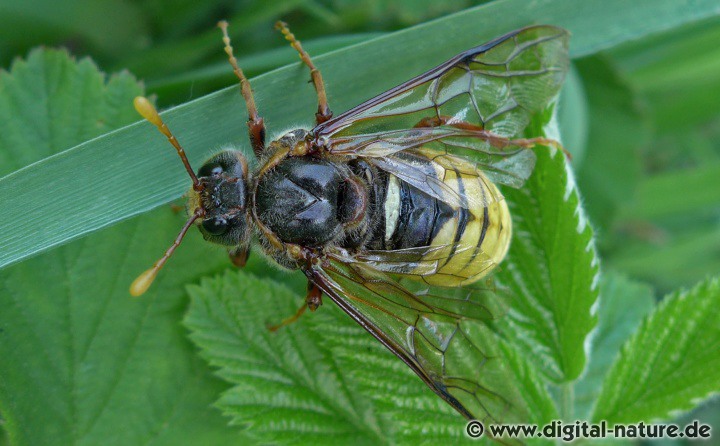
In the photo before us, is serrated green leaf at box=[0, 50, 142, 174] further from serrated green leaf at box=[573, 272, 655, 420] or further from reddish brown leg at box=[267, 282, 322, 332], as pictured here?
serrated green leaf at box=[573, 272, 655, 420]

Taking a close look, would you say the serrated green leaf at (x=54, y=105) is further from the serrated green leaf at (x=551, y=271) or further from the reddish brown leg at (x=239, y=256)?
the serrated green leaf at (x=551, y=271)

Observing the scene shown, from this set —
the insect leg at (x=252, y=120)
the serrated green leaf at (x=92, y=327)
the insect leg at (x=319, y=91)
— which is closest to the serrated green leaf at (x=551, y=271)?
the insect leg at (x=319, y=91)

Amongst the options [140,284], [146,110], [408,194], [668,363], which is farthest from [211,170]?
[668,363]

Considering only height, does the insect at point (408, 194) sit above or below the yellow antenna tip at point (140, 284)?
below

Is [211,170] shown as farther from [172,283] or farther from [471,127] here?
[471,127]

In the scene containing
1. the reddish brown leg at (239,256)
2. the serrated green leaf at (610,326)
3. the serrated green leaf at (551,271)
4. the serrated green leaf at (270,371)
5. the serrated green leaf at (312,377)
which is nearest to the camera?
the serrated green leaf at (551,271)

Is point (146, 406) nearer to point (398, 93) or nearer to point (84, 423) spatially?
point (84, 423)

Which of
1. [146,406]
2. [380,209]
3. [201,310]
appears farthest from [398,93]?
[146,406]
